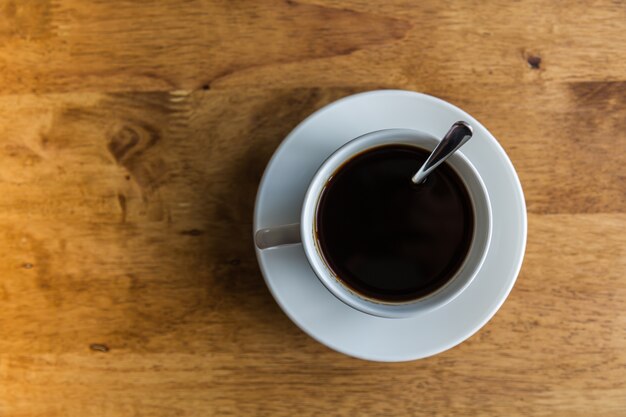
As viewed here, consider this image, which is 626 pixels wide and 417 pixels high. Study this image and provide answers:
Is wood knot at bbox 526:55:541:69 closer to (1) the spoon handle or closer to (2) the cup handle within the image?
(1) the spoon handle

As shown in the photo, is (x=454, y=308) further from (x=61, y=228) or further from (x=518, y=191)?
(x=61, y=228)

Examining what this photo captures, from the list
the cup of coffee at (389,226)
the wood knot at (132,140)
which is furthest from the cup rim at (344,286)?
the wood knot at (132,140)

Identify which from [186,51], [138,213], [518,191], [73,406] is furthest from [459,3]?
[73,406]

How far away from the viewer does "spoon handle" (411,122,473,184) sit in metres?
0.61

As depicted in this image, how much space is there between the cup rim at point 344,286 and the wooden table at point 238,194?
0.16 m

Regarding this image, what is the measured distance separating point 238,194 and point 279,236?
0.16 meters

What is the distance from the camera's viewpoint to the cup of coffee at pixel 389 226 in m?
0.69

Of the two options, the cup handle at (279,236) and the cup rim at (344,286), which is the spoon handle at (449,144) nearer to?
the cup rim at (344,286)

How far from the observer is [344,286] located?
2.25 ft

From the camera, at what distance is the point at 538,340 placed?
79 cm

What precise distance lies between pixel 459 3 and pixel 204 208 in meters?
0.45

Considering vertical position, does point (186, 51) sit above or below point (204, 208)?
above

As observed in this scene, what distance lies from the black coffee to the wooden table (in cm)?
14

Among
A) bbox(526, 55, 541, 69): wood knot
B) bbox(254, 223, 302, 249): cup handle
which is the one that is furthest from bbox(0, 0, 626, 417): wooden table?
bbox(254, 223, 302, 249): cup handle
